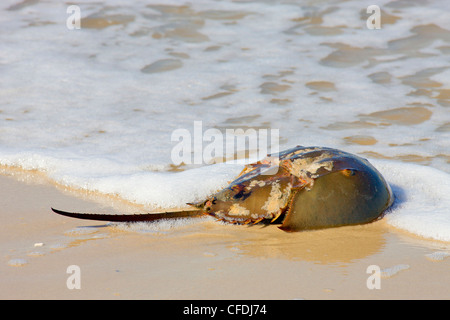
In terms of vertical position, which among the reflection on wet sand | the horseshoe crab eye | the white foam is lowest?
the white foam

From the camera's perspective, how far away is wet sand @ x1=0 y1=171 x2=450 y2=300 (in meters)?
1.93

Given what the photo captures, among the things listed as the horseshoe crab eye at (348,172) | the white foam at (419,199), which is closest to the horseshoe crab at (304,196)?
the horseshoe crab eye at (348,172)

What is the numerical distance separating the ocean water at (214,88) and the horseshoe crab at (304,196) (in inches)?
9.8

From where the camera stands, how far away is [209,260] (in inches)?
86.4

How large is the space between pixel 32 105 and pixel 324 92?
2.51 m

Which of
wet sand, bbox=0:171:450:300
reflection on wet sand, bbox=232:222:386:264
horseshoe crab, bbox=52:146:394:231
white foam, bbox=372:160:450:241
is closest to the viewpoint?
wet sand, bbox=0:171:450:300

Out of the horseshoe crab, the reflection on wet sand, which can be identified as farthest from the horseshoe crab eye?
the reflection on wet sand

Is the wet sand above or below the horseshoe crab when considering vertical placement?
below

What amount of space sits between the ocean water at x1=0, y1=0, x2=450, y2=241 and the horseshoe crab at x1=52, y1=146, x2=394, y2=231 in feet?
0.81

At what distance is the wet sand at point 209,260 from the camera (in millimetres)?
1929

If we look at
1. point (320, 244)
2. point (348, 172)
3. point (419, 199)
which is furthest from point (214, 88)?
point (320, 244)

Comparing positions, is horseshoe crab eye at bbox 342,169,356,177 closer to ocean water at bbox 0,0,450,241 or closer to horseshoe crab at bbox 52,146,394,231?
horseshoe crab at bbox 52,146,394,231

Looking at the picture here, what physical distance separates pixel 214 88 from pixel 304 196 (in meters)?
2.68

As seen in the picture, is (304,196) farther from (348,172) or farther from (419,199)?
(419,199)
